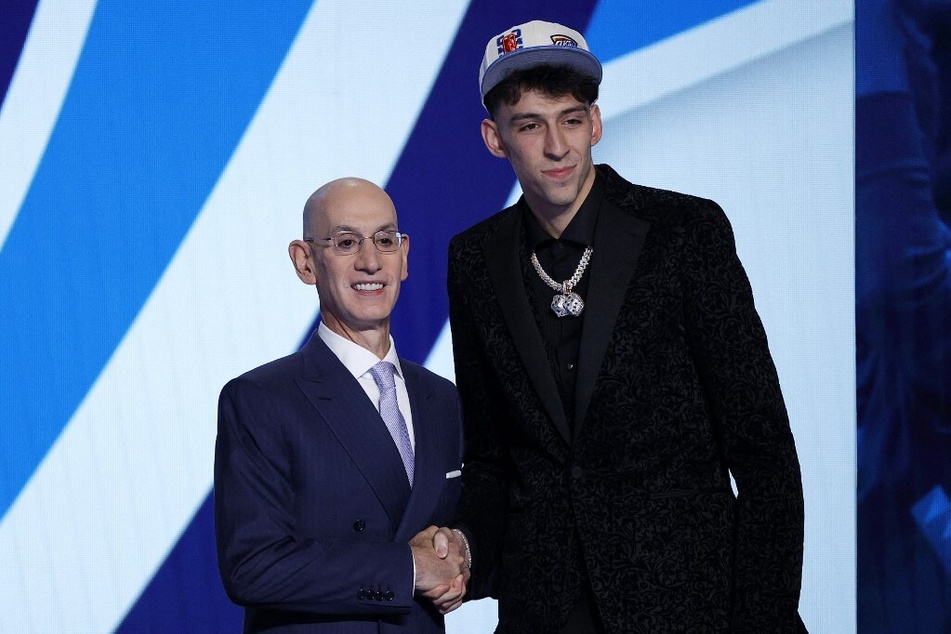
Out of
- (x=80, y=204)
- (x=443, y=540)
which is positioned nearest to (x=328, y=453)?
(x=443, y=540)

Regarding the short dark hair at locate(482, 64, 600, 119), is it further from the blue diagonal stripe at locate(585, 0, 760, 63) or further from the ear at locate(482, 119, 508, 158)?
the blue diagonal stripe at locate(585, 0, 760, 63)

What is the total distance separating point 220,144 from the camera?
399 cm

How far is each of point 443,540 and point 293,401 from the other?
383 mm

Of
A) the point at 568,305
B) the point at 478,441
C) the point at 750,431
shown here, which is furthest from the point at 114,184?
the point at 750,431

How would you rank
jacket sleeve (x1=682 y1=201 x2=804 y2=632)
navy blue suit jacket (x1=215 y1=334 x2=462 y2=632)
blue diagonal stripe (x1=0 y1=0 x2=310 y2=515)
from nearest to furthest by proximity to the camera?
1. jacket sleeve (x1=682 y1=201 x2=804 y2=632)
2. navy blue suit jacket (x1=215 y1=334 x2=462 y2=632)
3. blue diagonal stripe (x1=0 y1=0 x2=310 y2=515)

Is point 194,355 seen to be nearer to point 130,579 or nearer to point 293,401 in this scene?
point 130,579

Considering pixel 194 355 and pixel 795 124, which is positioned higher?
pixel 795 124

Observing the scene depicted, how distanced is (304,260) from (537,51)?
670 mm

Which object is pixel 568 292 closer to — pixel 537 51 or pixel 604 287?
pixel 604 287

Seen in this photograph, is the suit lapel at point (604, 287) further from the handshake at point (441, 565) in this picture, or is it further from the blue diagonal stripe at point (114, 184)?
the blue diagonal stripe at point (114, 184)

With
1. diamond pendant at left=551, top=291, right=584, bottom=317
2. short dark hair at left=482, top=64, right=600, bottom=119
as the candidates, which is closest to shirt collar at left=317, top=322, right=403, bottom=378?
diamond pendant at left=551, top=291, right=584, bottom=317

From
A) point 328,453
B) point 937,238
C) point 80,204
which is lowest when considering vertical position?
point 328,453

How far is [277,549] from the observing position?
6.89 feet

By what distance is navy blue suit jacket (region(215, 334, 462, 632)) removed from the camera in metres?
2.10
